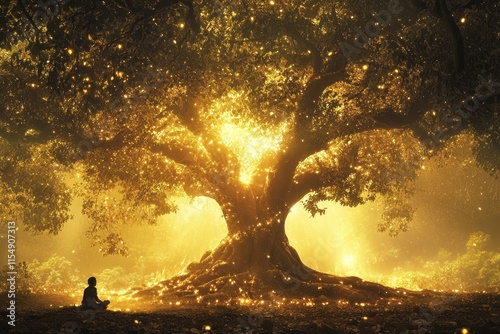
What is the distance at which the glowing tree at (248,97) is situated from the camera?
11.3 m

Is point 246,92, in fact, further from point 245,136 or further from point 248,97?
point 245,136

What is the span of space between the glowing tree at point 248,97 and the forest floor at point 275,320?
513 cm

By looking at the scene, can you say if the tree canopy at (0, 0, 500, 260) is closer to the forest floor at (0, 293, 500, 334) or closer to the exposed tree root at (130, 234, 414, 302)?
the exposed tree root at (130, 234, 414, 302)

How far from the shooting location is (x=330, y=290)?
15.4m

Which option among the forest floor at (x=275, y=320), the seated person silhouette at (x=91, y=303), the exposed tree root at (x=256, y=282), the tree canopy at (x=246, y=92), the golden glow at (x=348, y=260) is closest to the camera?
the forest floor at (x=275, y=320)

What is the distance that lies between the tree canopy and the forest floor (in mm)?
5390

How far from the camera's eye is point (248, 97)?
15.4 meters

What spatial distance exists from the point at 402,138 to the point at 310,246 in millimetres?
34730

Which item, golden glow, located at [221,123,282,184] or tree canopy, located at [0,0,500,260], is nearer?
tree canopy, located at [0,0,500,260]

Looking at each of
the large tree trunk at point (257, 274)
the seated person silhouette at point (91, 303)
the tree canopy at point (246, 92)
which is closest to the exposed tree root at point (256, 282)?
the large tree trunk at point (257, 274)

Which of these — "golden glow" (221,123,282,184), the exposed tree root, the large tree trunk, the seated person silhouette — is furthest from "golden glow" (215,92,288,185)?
the seated person silhouette

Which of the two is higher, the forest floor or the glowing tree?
the glowing tree

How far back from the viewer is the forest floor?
8219 millimetres

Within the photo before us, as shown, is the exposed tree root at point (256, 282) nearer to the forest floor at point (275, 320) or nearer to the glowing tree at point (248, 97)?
the glowing tree at point (248, 97)
